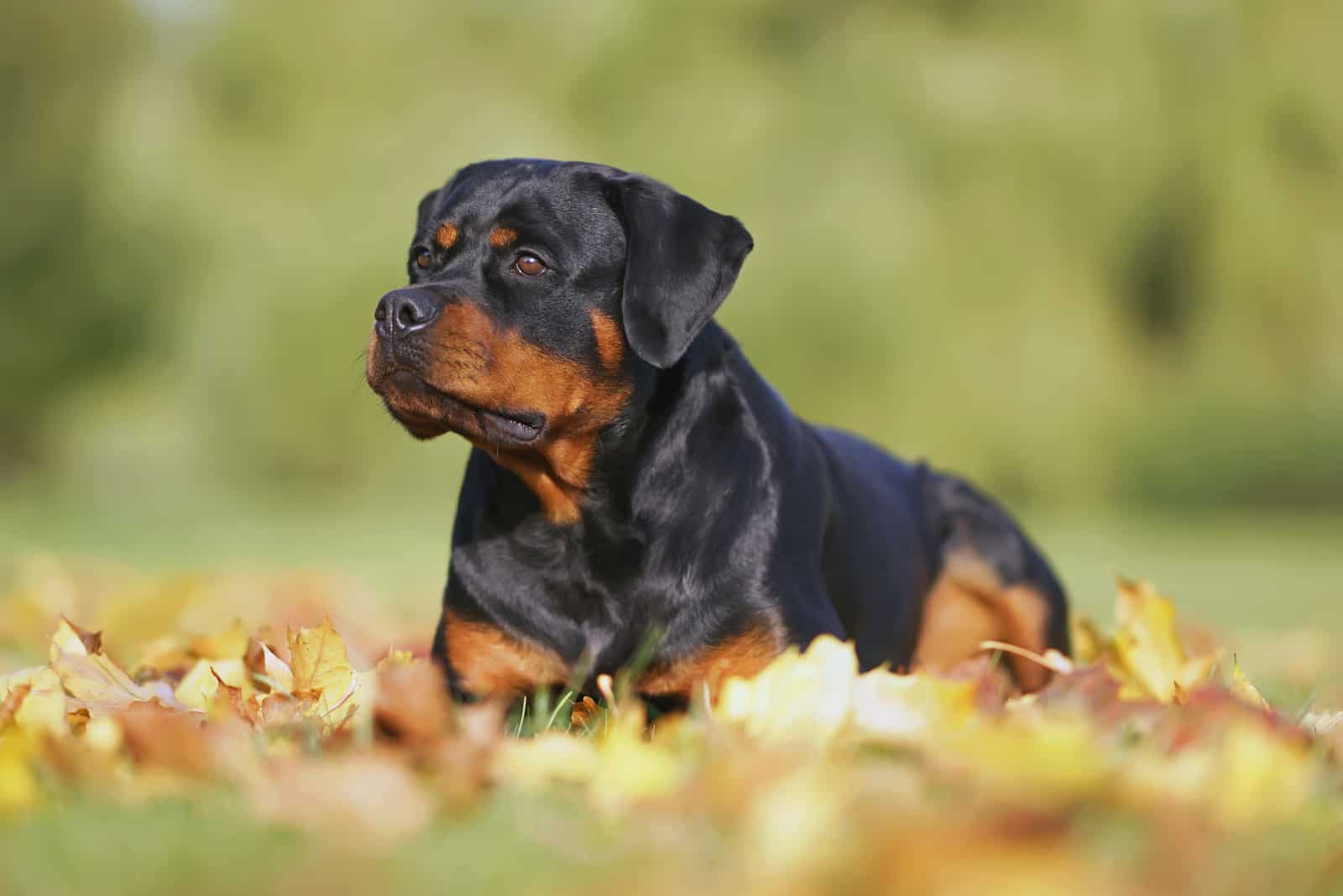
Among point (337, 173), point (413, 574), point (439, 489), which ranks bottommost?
point (439, 489)

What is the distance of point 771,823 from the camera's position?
54.4 inches

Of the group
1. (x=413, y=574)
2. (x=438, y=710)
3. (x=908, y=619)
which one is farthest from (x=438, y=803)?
(x=413, y=574)

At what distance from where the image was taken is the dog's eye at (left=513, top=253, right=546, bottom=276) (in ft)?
9.93

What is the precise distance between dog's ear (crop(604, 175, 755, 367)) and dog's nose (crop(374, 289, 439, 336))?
0.40m

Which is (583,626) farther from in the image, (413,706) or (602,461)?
(413,706)

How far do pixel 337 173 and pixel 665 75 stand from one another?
11.3 feet

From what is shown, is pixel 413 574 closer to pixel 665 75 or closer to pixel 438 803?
pixel 438 803

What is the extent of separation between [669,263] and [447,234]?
0.53 metres

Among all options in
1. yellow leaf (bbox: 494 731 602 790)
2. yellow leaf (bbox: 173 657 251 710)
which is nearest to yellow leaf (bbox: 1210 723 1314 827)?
yellow leaf (bbox: 494 731 602 790)

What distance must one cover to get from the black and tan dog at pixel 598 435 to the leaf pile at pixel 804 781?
621mm

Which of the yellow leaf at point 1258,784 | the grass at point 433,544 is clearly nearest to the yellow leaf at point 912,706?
the yellow leaf at point 1258,784

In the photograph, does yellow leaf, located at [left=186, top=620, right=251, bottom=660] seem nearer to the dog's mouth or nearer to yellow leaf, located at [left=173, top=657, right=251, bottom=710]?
yellow leaf, located at [left=173, top=657, right=251, bottom=710]

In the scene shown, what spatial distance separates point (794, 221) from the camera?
13625 mm

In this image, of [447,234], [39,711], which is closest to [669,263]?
[447,234]
